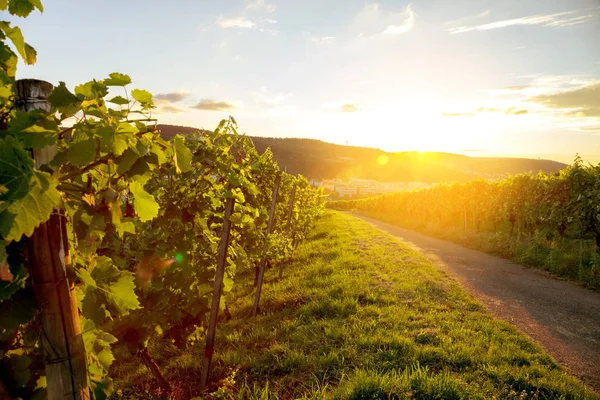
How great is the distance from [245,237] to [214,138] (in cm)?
407

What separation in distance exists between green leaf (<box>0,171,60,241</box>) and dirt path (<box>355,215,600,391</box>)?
612cm

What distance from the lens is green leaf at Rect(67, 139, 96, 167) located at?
4.90ft

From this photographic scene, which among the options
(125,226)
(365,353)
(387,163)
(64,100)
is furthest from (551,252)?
(387,163)

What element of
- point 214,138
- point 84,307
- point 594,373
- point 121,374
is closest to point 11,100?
point 84,307

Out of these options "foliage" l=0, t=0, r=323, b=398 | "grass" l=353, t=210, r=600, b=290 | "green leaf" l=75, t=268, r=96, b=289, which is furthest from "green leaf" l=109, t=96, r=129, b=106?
"grass" l=353, t=210, r=600, b=290

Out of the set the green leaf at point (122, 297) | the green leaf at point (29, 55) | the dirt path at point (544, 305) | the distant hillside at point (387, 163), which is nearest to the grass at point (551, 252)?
the dirt path at point (544, 305)

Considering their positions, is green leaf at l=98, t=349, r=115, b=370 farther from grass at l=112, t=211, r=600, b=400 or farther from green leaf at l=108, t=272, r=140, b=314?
grass at l=112, t=211, r=600, b=400

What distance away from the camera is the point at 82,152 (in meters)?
1.51

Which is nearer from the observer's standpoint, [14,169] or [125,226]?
[14,169]

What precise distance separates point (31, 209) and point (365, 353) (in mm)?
4513

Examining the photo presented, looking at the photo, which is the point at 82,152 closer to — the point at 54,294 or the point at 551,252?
the point at 54,294

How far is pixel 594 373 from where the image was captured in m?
4.73

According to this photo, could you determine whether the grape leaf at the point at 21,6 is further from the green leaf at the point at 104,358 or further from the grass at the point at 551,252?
the grass at the point at 551,252

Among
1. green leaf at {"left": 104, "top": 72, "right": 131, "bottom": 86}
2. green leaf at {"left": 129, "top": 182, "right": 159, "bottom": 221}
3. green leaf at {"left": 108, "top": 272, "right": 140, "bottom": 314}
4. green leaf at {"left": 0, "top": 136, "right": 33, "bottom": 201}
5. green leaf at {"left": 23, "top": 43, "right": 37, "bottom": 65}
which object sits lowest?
green leaf at {"left": 108, "top": 272, "right": 140, "bottom": 314}
